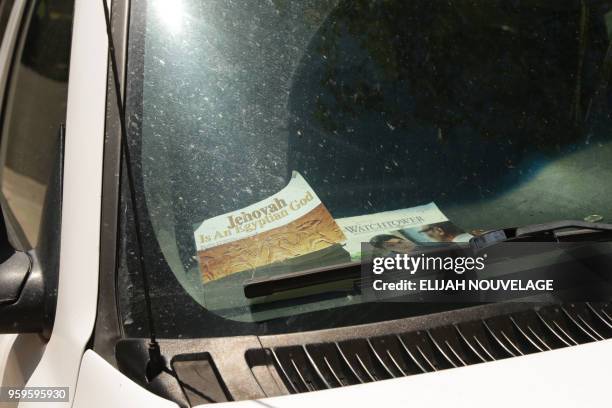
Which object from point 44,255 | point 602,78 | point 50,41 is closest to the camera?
point 44,255

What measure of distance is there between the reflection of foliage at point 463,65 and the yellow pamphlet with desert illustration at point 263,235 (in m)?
0.21

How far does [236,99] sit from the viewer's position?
200 centimetres

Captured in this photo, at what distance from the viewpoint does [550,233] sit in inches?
76.2

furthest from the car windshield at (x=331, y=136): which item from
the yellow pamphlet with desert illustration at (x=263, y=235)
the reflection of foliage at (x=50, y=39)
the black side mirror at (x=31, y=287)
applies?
the reflection of foliage at (x=50, y=39)

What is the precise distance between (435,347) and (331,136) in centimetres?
50

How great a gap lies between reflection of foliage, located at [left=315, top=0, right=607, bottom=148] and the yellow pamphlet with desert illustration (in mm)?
213

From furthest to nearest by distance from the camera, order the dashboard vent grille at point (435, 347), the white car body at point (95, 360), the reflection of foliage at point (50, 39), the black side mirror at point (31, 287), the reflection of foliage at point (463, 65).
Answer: the reflection of foliage at point (50, 39) → the reflection of foliage at point (463, 65) → the black side mirror at point (31, 287) → the dashboard vent grille at point (435, 347) → the white car body at point (95, 360)

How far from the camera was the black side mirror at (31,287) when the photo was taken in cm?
185

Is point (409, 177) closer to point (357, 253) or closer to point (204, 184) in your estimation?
point (357, 253)

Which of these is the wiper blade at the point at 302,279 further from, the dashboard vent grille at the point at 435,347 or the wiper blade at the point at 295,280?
the dashboard vent grille at the point at 435,347

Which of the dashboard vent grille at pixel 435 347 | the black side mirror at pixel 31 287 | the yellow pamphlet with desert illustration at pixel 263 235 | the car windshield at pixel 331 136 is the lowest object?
the dashboard vent grille at pixel 435 347

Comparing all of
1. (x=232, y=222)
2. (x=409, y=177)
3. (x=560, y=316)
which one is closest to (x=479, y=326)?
(x=560, y=316)

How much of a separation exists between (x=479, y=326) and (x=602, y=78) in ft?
2.63

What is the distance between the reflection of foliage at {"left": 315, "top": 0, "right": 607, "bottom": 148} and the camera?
2100 mm
